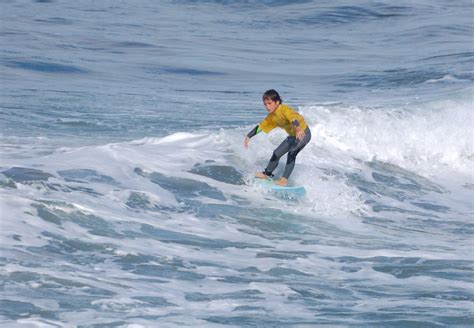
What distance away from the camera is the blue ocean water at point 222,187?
7605 mm

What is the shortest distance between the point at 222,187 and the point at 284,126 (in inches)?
41.2

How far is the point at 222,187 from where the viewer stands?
12.3 m

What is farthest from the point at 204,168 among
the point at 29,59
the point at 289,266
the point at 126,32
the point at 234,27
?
the point at 234,27

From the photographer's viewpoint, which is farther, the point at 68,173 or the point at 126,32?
the point at 126,32

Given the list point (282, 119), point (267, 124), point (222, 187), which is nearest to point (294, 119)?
point (282, 119)

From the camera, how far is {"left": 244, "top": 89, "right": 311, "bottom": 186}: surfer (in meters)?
11.8

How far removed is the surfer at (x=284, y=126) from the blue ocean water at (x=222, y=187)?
38 centimetres

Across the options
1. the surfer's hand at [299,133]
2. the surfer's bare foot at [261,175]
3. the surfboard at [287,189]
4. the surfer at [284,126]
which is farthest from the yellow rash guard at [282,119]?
the surfboard at [287,189]

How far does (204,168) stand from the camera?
1297 centimetres

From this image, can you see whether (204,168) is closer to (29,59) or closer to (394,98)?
(394,98)

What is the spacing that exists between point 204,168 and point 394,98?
8.45 metres

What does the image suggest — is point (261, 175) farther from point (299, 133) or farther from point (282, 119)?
point (299, 133)

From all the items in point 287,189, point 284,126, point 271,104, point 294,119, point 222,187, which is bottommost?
point 222,187

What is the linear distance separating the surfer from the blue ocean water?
0.38m
